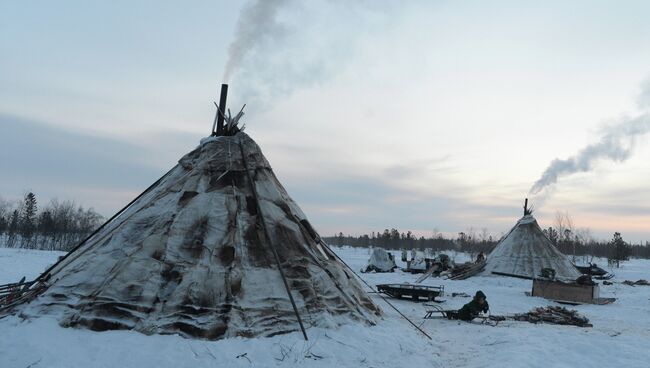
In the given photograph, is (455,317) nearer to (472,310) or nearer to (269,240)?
(472,310)

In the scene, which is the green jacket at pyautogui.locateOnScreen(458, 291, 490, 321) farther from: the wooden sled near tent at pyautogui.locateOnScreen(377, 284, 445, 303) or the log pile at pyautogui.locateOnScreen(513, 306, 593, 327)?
the wooden sled near tent at pyautogui.locateOnScreen(377, 284, 445, 303)

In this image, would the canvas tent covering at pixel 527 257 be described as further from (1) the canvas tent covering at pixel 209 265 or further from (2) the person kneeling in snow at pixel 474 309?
(1) the canvas tent covering at pixel 209 265

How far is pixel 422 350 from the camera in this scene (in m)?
9.53

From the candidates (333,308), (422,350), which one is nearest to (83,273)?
(333,308)

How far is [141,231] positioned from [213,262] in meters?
1.77

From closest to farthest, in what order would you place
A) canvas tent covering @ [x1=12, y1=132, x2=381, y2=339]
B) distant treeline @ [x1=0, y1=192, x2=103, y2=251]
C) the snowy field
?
the snowy field < canvas tent covering @ [x1=12, y1=132, x2=381, y2=339] < distant treeline @ [x1=0, y1=192, x2=103, y2=251]

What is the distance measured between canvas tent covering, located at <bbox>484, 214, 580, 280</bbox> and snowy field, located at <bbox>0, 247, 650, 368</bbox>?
45.9 feet

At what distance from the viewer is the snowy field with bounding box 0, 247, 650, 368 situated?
7.32 meters

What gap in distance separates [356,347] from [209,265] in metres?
3.08

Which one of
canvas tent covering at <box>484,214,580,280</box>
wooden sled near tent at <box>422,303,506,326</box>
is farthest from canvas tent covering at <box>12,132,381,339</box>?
canvas tent covering at <box>484,214,580,280</box>

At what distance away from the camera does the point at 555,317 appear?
13531 mm

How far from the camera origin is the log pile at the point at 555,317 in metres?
13.1

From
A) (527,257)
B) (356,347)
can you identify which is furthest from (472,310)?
(527,257)

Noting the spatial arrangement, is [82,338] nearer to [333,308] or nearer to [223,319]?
[223,319]
